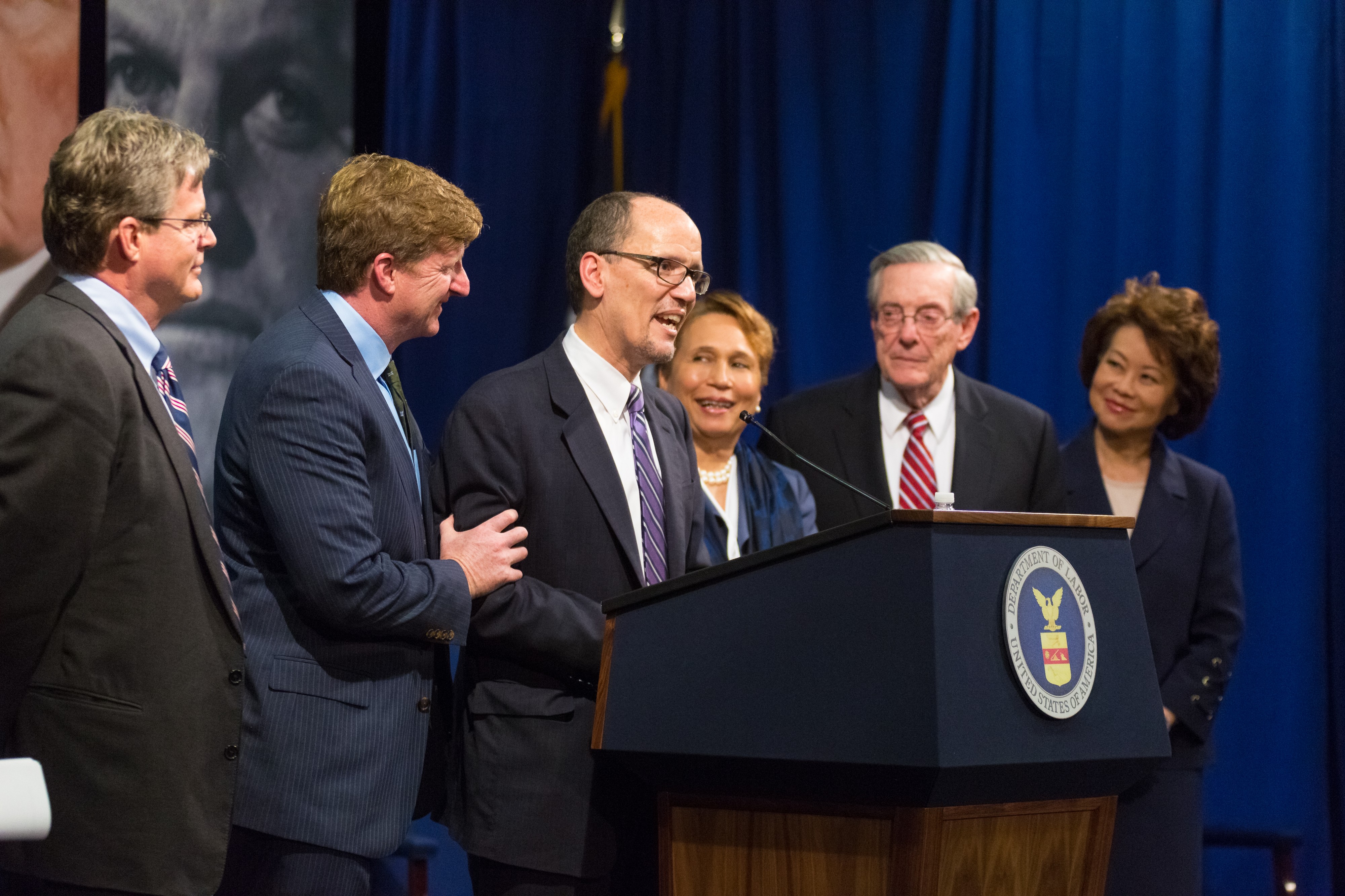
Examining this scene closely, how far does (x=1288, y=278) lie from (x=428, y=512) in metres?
3.03

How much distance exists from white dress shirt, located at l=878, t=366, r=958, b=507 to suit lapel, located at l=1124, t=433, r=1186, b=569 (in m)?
0.48

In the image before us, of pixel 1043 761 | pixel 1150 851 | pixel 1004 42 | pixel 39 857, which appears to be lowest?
pixel 1150 851

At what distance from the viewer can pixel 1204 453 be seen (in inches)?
164

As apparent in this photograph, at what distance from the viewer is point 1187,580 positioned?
318cm

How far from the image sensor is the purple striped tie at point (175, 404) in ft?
6.23

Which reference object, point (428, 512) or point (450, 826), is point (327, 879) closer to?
point (450, 826)

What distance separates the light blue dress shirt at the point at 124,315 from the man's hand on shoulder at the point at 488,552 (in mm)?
464

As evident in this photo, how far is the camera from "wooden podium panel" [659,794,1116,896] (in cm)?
164

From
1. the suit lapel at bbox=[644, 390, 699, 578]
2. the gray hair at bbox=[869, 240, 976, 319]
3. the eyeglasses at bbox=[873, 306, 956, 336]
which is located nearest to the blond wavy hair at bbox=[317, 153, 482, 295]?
the suit lapel at bbox=[644, 390, 699, 578]

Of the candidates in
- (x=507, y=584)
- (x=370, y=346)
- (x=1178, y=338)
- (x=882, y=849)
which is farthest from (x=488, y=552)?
(x=1178, y=338)

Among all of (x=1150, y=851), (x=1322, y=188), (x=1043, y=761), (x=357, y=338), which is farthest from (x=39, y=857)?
(x=1322, y=188)

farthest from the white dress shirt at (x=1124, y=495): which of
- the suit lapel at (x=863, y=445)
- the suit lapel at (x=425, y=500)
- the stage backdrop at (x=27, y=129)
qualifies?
the stage backdrop at (x=27, y=129)

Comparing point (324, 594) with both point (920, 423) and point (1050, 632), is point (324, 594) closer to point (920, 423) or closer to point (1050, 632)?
point (1050, 632)

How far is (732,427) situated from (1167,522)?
1.11 metres
